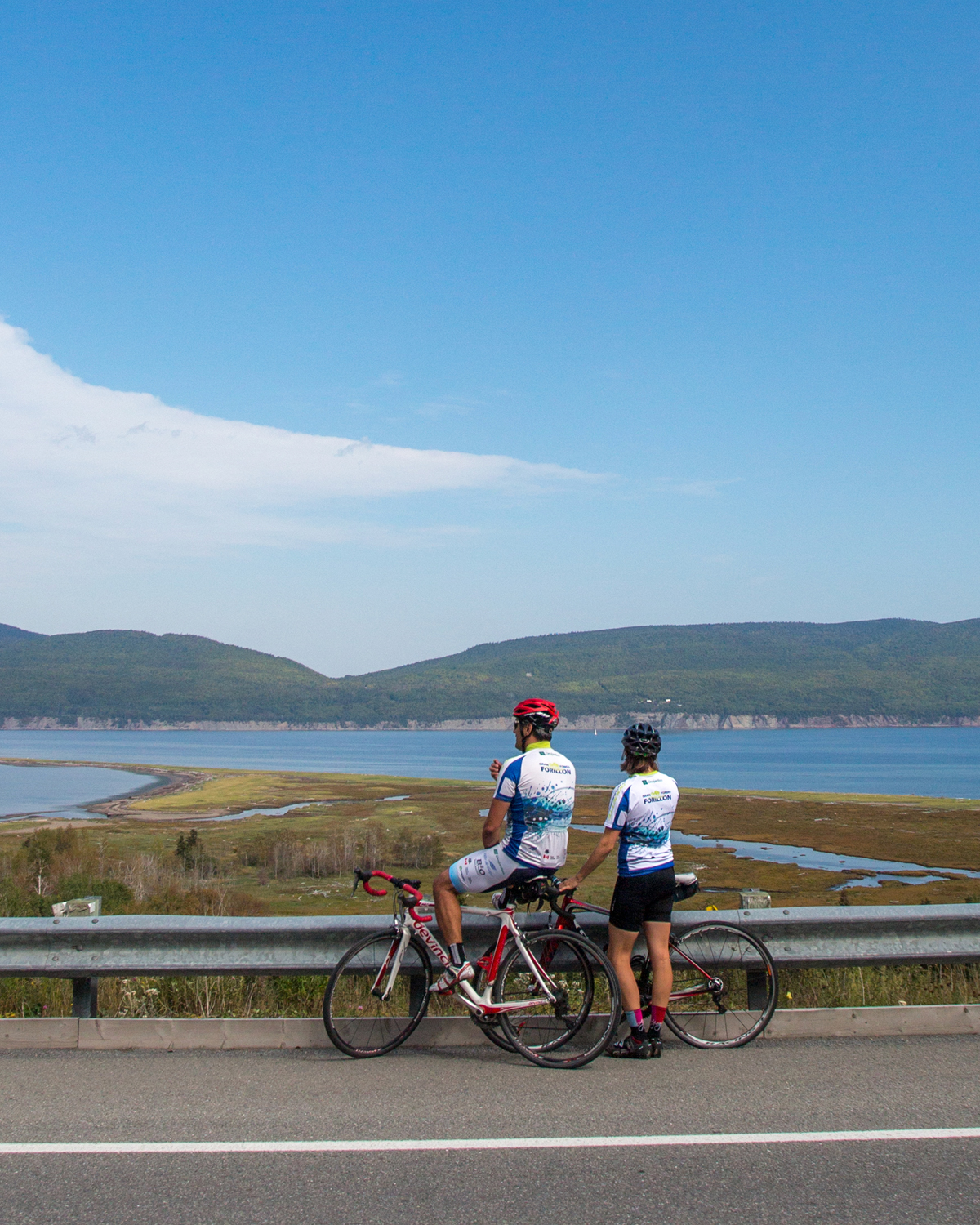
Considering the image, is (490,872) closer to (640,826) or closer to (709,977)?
(640,826)

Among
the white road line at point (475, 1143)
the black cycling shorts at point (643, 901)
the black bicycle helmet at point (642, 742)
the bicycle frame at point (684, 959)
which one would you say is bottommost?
the white road line at point (475, 1143)

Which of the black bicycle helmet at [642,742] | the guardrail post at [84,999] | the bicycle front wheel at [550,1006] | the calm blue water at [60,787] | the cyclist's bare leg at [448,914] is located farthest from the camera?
the calm blue water at [60,787]

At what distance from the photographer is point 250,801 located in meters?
97.1

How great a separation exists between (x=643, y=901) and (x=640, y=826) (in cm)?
49

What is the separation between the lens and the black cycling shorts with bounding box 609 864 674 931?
6.89 metres

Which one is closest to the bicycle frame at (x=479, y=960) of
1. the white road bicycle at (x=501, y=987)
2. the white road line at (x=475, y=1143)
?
the white road bicycle at (x=501, y=987)

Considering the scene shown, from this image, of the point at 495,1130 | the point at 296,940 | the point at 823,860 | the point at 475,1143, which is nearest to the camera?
the point at 475,1143

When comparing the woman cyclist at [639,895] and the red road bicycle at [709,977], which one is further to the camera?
the red road bicycle at [709,977]

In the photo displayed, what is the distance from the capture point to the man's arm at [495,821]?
6.53 meters

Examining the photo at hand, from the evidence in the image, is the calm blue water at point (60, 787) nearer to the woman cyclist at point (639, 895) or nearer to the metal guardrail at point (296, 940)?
the metal guardrail at point (296, 940)

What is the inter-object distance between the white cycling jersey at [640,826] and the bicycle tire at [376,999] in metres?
1.53

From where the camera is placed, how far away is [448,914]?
6.87 meters

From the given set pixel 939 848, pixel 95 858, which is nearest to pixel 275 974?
pixel 95 858

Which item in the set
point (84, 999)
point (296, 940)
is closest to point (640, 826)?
point (296, 940)
